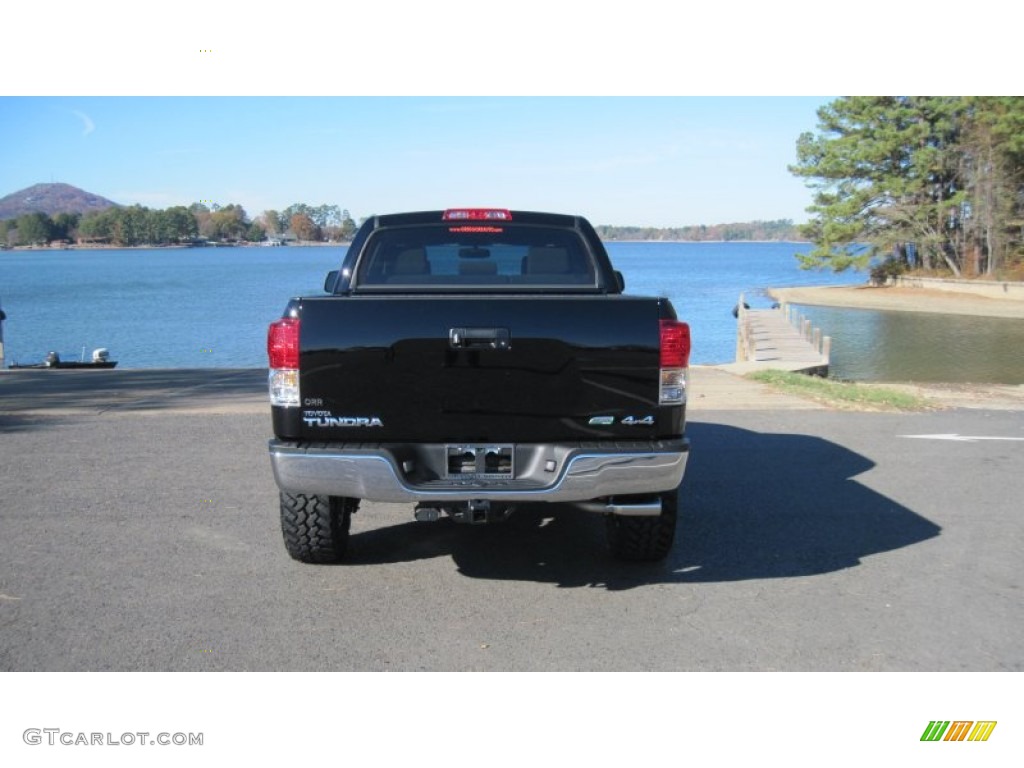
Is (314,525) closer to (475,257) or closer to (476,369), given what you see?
(476,369)

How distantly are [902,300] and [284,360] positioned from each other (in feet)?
170

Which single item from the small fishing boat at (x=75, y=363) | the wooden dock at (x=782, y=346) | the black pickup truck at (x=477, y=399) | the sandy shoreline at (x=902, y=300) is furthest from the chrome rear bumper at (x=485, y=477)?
the sandy shoreline at (x=902, y=300)

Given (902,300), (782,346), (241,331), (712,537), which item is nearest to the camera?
(712,537)

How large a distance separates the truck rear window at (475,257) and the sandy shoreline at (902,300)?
42.6m

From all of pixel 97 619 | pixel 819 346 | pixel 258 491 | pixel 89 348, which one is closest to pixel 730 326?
pixel 819 346

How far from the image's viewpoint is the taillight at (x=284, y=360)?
4906 millimetres

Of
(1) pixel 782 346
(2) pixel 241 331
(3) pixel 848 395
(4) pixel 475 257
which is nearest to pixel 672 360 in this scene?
(4) pixel 475 257

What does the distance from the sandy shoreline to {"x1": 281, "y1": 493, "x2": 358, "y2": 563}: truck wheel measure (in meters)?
43.9

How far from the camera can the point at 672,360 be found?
498 centimetres

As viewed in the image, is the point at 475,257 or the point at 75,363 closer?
the point at 475,257

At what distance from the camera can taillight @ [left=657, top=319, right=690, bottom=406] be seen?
4.97 m

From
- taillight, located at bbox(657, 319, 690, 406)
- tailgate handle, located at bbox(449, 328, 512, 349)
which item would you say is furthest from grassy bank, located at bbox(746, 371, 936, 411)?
tailgate handle, located at bbox(449, 328, 512, 349)
